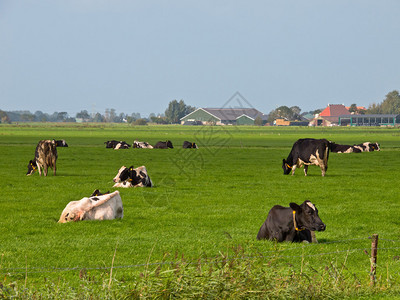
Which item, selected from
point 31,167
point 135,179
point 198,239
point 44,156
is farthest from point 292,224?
point 31,167

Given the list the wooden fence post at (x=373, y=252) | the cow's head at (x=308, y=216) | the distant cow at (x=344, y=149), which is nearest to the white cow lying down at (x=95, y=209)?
the cow's head at (x=308, y=216)

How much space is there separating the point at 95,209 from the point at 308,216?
6.54 m

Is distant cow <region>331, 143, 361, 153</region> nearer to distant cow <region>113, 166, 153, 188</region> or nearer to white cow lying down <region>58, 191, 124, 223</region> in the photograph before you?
distant cow <region>113, 166, 153, 188</region>

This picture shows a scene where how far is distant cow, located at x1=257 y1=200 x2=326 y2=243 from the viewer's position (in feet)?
45.9

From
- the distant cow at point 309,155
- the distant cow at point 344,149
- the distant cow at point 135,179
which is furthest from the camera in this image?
the distant cow at point 344,149

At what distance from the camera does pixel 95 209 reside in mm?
17875

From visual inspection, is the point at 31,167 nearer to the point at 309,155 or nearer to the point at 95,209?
the point at 309,155

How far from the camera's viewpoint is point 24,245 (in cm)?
1451

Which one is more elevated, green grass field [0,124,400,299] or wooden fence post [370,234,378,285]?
wooden fence post [370,234,378,285]

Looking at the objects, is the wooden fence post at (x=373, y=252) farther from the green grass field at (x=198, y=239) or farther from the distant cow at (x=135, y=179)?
the distant cow at (x=135, y=179)

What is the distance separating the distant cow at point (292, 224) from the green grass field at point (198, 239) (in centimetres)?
35

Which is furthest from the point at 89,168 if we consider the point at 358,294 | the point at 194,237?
the point at 358,294

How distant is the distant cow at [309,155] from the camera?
1271 inches

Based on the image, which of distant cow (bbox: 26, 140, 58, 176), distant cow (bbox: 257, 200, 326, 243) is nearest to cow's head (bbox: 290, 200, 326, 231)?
distant cow (bbox: 257, 200, 326, 243)
